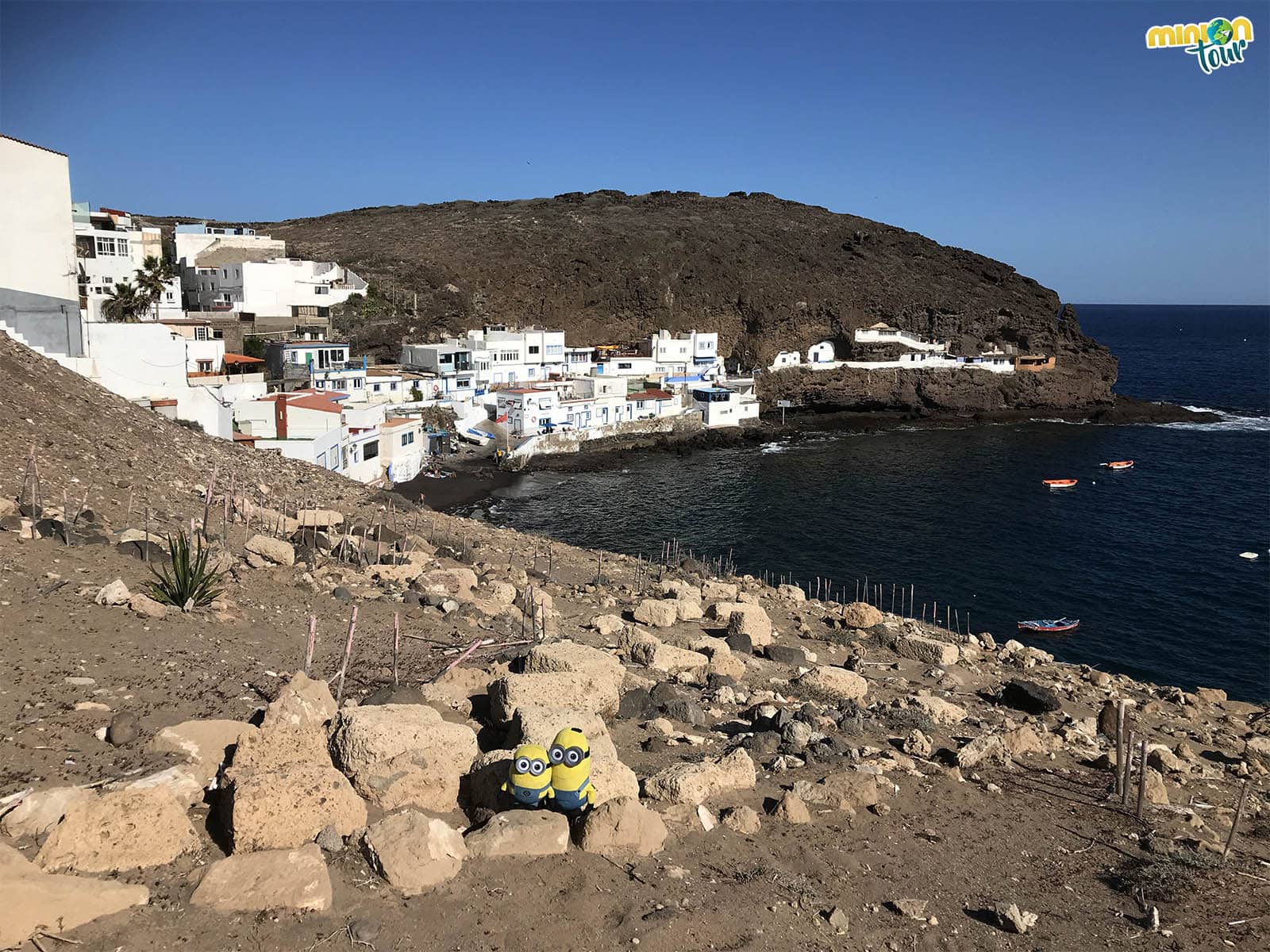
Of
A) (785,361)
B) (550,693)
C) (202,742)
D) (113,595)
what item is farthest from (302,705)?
(785,361)

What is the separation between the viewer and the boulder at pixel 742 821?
912 cm

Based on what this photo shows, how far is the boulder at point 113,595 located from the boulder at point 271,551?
3.91 meters

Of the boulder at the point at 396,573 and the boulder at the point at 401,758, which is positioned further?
the boulder at the point at 396,573

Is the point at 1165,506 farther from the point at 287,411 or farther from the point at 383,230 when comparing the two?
the point at 383,230

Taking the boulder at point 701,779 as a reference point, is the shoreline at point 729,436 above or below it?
below

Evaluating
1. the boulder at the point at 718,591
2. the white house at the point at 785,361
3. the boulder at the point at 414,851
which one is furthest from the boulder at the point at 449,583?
the white house at the point at 785,361

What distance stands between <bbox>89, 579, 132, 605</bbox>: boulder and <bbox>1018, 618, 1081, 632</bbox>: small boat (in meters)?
27.5

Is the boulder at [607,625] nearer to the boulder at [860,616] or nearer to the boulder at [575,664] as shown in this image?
the boulder at [575,664]

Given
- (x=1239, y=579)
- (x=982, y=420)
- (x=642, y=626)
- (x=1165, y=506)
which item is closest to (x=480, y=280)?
(x=982, y=420)

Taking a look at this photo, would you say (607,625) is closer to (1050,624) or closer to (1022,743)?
(1022,743)

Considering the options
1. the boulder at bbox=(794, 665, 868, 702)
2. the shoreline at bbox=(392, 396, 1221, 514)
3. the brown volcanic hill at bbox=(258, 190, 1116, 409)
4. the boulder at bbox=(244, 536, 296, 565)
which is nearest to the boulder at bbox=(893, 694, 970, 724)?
the boulder at bbox=(794, 665, 868, 702)

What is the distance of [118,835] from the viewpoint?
7.00 meters

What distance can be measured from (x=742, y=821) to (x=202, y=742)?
5524 mm

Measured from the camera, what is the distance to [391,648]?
1294cm
